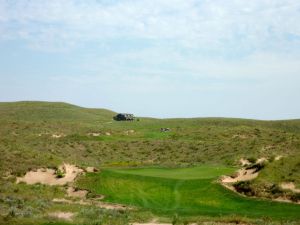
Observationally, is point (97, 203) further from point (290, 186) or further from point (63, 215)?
point (290, 186)

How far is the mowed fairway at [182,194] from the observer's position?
1153 inches

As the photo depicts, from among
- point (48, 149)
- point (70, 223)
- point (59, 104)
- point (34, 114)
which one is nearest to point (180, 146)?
point (48, 149)

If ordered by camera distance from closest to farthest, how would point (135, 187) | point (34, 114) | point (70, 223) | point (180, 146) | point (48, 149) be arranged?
point (70, 223) < point (135, 187) < point (48, 149) < point (180, 146) < point (34, 114)

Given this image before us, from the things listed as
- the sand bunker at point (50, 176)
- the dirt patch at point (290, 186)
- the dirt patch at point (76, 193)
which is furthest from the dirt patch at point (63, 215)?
the dirt patch at point (290, 186)

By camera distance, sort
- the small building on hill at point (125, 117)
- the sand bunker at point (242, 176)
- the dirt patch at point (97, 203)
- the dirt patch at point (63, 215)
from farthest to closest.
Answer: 1. the small building on hill at point (125, 117)
2. the sand bunker at point (242, 176)
3. the dirt patch at point (97, 203)
4. the dirt patch at point (63, 215)

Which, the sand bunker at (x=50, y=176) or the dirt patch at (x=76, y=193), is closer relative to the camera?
the dirt patch at (x=76, y=193)

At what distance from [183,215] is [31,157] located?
20312 mm

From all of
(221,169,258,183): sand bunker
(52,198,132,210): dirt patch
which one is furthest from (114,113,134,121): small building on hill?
(52,198,132,210): dirt patch

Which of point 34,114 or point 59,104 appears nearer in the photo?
point 34,114

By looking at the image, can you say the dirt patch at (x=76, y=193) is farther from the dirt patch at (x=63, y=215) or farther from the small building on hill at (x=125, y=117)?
the small building on hill at (x=125, y=117)

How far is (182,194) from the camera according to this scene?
33906 mm

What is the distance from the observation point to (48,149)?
195 ft

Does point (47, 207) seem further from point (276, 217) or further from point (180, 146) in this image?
point (180, 146)

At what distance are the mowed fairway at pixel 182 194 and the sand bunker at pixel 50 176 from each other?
147 cm
